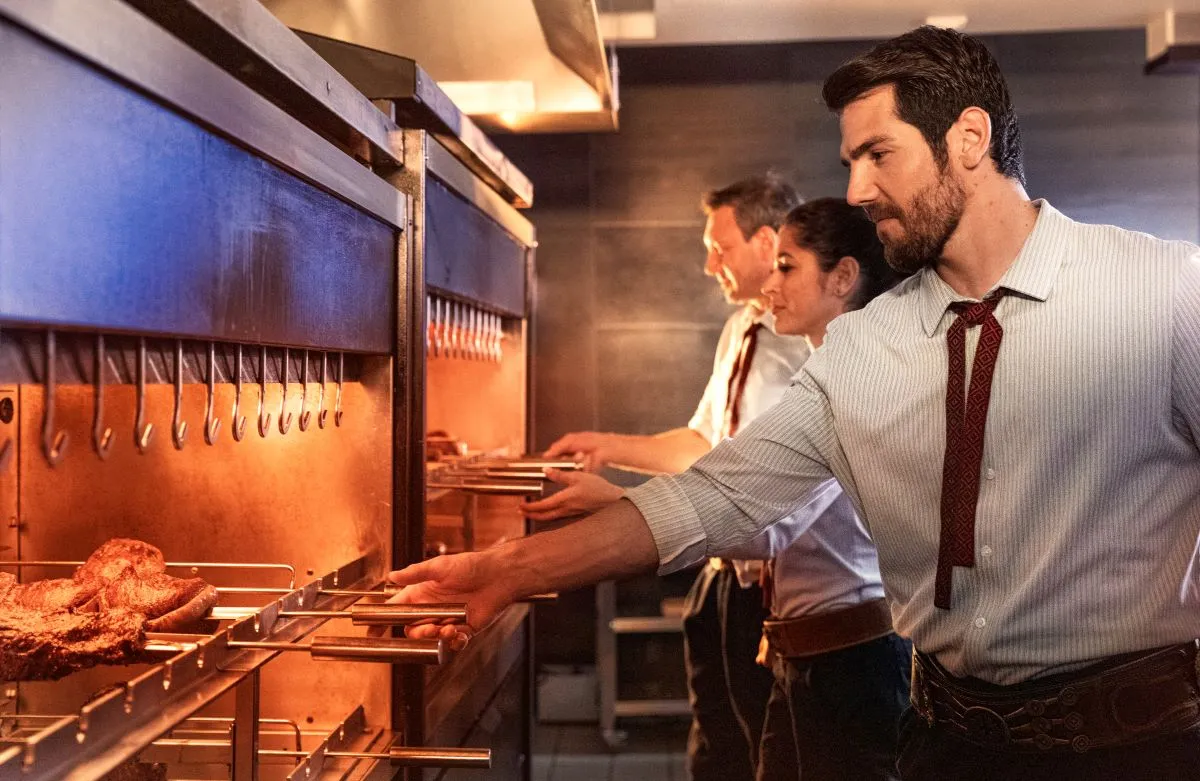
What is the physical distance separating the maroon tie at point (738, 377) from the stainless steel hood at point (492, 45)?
0.74 meters

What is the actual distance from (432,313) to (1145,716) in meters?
1.49

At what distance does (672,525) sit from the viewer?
176 cm

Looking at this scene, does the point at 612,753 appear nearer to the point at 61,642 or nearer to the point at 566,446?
the point at 566,446

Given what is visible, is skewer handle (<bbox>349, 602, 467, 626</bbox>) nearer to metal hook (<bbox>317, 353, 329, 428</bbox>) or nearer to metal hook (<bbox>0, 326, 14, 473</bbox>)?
metal hook (<bbox>317, 353, 329, 428</bbox>)

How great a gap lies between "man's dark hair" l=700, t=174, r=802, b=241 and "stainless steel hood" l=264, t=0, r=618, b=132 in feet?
2.03

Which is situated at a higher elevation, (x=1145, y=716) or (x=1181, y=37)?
(x=1181, y=37)

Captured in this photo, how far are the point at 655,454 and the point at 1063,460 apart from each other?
78.2 inches

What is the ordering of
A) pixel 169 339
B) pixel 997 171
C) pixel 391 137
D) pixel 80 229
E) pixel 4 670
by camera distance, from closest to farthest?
pixel 80 229 < pixel 169 339 < pixel 4 670 < pixel 997 171 < pixel 391 137

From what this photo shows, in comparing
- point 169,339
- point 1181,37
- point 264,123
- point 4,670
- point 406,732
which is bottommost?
point 406,732

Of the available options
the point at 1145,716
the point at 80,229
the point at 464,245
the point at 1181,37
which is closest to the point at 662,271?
the point at 1181,37

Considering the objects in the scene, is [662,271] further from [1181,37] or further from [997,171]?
[997,171]

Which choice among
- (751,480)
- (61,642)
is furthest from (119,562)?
(751,480)

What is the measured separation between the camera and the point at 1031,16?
4.50 meters

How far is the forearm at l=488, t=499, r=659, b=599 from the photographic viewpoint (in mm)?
1690
